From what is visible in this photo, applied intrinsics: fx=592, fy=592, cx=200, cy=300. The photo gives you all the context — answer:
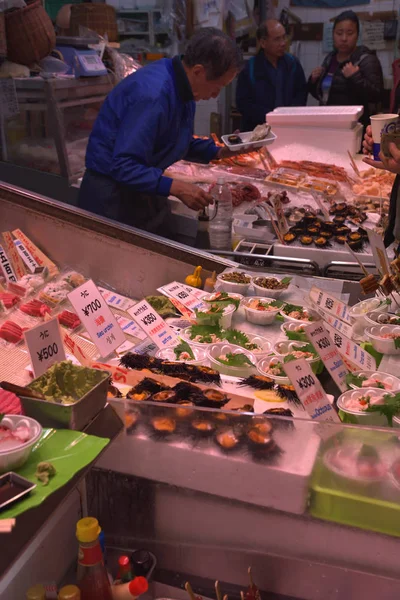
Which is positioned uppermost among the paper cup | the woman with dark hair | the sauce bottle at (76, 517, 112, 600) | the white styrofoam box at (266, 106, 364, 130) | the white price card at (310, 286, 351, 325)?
the woman with dark hair

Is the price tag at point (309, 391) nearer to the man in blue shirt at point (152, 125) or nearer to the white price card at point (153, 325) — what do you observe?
the white price card at point (153, 325)

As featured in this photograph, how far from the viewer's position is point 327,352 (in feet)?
6.47

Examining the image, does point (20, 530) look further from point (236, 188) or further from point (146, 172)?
point (236, 188)

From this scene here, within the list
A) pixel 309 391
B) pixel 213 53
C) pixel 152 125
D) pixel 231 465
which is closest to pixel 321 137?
pixel 213 53

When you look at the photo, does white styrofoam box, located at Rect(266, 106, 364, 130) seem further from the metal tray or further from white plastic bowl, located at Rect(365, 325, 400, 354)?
the metal tray

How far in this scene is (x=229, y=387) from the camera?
215 centimetres

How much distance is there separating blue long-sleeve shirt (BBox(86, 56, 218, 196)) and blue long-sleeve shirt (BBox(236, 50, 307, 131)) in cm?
424

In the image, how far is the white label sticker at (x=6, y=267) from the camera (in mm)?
3077

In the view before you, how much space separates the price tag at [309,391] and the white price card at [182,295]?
1.14 m

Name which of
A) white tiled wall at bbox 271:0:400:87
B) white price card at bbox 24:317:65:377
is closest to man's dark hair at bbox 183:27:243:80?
white price card at bbox 24:317:65:377

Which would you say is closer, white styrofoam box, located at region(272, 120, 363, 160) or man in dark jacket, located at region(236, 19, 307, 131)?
white styrofoam box, located at region(272, 120, 363, 160)

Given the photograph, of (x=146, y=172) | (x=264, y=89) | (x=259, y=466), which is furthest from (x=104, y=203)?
(x=264, y=89)

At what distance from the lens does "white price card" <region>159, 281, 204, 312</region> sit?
9.45ft

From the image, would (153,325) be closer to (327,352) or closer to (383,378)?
(327,352)
